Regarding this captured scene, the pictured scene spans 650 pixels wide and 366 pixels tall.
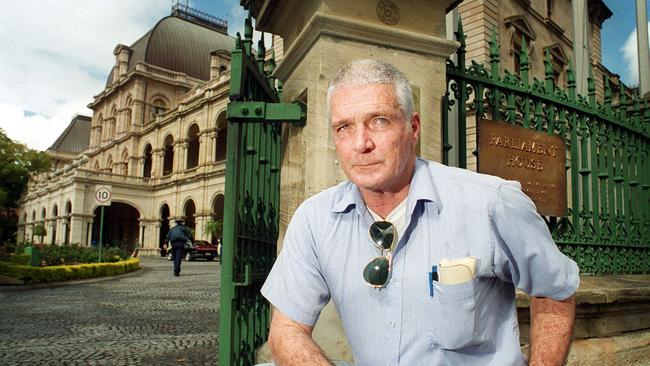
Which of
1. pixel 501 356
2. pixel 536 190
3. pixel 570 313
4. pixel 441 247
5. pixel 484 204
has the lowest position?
pixel 501 356

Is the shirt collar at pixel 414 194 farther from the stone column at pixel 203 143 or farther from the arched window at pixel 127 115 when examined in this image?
the arched window at pixel 127 115

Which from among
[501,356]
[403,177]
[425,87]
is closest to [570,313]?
[501,356]

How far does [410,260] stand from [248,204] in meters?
1.12

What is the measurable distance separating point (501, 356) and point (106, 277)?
1460cm

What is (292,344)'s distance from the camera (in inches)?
56.4

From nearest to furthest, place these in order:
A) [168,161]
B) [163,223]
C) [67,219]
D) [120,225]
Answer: [67,219] < [163,223] < [168,161] < [120,225]

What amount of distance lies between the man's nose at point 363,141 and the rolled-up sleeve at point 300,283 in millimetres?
310

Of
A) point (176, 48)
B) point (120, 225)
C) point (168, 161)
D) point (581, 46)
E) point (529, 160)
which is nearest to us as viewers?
point (529, 160)

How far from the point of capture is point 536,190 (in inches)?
126

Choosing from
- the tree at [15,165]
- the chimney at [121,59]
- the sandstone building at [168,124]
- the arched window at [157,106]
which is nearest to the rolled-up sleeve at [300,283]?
the sandstone building at [168,124]

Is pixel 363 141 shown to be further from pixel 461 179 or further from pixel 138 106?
pixel 138 106

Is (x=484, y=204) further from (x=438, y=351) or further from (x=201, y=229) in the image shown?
(x=201, y=229)

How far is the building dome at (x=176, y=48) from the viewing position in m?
49.7

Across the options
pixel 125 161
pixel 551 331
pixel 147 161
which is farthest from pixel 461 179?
pixel 125 161
